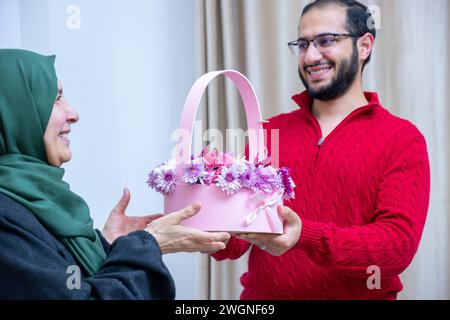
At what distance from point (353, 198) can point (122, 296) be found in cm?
76

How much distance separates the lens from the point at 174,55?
2.70 meters

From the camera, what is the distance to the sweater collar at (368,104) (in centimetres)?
188

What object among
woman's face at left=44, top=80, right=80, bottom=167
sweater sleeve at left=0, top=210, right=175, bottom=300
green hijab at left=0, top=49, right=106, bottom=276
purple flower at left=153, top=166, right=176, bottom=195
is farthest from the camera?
purple flower at left=153, top=166, right=176, bottom=195

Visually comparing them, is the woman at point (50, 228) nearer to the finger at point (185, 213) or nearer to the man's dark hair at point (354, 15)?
the finger at point (185, 213)

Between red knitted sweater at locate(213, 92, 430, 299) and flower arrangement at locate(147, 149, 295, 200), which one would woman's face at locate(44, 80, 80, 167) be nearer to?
flower arrangement at locate(147, 149, 295, 200)

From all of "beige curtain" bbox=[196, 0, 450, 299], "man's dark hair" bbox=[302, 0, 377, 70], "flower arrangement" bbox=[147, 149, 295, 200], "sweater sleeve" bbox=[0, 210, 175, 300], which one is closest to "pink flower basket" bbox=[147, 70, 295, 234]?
"flower arrangement" bbox=[147, 149, 295, 200]

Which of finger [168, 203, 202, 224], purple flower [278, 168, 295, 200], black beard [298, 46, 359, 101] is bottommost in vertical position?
finger [168, 203, 202, 224]

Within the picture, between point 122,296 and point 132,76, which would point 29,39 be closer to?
point 132,76

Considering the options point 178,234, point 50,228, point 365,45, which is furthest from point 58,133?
point 365,45

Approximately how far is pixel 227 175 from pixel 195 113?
0.15 m

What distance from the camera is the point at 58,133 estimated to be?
1.42 m

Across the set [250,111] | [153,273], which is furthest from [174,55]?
[153,273]

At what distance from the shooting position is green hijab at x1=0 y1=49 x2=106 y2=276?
1.30m

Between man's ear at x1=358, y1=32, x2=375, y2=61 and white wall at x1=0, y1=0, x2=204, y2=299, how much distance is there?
0.89 metres
